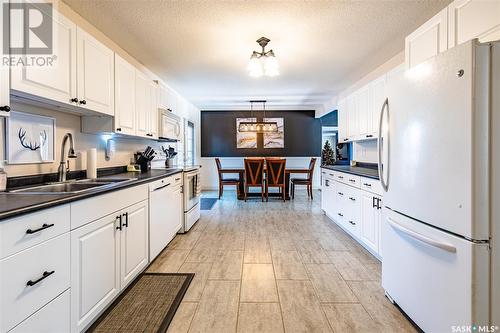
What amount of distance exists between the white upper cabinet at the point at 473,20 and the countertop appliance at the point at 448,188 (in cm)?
51

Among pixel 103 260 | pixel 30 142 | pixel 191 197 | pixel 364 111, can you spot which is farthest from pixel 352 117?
pixel 30 142

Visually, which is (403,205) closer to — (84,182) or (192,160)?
(84,182)

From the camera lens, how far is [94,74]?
209 centimetres

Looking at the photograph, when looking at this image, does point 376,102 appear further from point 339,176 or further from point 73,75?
point 73,75

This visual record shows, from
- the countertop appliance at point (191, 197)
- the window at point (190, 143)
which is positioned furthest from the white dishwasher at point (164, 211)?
the window at point (190, 143)

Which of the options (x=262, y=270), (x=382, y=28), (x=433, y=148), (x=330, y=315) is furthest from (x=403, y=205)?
(x=382, y=28)

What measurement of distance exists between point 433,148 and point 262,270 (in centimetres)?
172

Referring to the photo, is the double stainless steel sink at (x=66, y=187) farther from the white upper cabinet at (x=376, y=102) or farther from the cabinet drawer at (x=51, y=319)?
the white upper cabinet at (x=376, y=102)

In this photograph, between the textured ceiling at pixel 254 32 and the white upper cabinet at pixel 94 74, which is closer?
the white upper cabinet at pixel 94 74

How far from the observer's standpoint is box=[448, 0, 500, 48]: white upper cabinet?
60.2 inches

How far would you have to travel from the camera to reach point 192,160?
22.8 feet

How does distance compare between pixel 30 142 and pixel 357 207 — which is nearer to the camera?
pixel 30 142

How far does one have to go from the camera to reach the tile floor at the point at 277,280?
1.65m

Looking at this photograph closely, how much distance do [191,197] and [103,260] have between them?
2.11 metres
